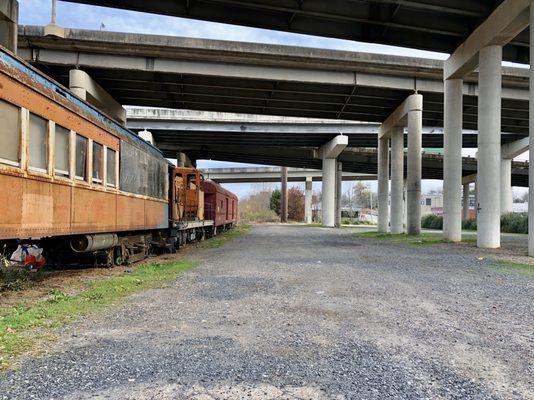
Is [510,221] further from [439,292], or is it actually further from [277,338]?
[277,338]

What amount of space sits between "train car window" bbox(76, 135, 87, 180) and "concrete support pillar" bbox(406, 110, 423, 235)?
2324 centimetres

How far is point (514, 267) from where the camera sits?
39.6 feet

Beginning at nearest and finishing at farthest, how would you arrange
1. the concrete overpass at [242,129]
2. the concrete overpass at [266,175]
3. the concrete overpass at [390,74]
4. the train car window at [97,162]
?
the train car window at [97,162] < the concrete overpass at [390,74] < the concrete overpass at [242,129] < the concrete overpass at [266,175]

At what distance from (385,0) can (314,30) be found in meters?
3.78

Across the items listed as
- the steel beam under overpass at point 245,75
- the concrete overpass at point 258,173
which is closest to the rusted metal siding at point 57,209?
the steel beam under overpass at point 245,75

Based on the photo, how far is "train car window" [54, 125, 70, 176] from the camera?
763cm

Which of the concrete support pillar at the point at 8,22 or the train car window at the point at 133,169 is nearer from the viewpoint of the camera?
the train car window at the point at 133,169

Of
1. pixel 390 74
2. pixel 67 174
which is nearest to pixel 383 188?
pixel 390 74

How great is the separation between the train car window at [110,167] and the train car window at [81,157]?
126cm

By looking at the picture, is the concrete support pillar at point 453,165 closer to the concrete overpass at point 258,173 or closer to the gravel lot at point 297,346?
the gravel lot at point 297,346

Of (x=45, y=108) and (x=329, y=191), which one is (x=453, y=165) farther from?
(x=329, y=191)

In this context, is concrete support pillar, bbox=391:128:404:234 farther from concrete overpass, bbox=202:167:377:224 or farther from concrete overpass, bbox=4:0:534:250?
concrete overpass, bbox=202:167:377:224

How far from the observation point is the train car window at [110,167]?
1018cm

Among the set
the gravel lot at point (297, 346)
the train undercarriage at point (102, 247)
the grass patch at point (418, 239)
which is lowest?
the grass patch at point (418, 239)
